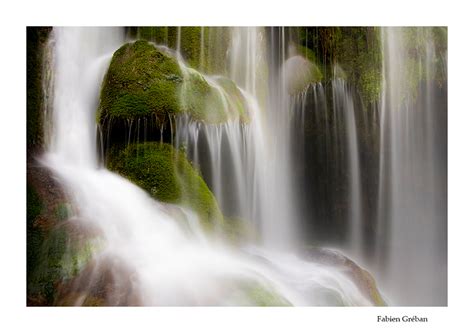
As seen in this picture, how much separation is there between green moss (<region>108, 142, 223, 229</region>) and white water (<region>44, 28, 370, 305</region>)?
108mm

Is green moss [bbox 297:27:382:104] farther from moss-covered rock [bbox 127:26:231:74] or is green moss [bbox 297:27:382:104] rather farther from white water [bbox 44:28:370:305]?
white water [bbox 44:28:370:305]

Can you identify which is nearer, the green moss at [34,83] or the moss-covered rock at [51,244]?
the moss-covered rock at [51,244]

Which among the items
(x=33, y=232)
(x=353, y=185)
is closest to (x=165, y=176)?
(x=33, y=232)

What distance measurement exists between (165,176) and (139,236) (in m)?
0.71

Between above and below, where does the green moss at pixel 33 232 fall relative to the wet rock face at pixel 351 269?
above

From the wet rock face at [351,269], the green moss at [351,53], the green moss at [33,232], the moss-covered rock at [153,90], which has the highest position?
the green moss at [351,53]

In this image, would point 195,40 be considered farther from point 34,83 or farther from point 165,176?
point 34,83

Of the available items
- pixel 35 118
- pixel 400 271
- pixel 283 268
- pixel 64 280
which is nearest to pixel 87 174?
pixel 35 118

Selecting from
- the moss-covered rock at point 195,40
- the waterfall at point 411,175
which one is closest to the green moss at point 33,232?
the moss-covered rock at point 195,40

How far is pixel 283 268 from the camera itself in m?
4.82

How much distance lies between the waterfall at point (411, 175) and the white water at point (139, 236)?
683mm

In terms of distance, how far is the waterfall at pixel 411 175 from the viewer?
494cm

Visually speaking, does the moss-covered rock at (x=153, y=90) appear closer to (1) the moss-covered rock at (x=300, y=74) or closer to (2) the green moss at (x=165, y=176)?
(2) the green moss at (x=165, y=176)
